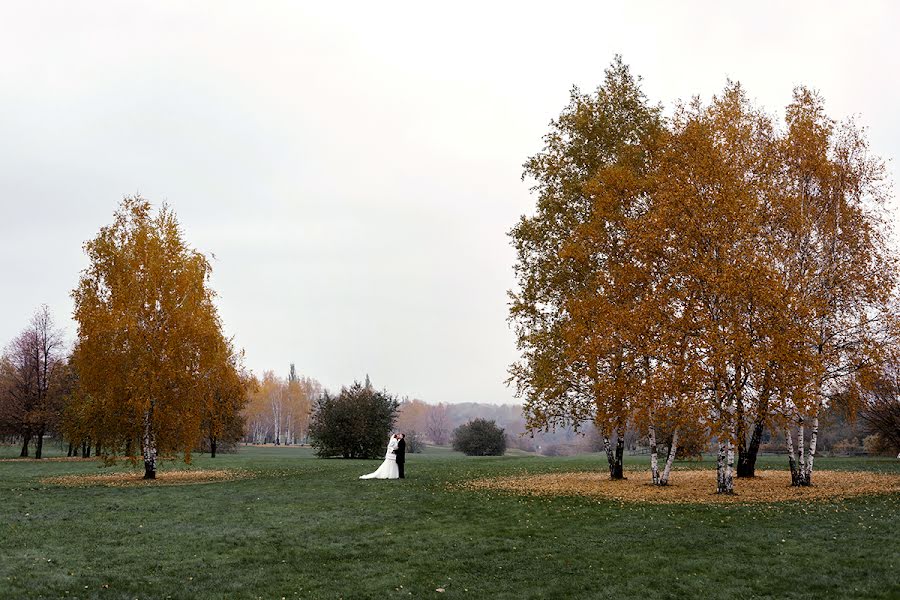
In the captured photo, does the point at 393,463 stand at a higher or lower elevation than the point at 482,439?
higher

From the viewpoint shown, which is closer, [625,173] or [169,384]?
[625,173]

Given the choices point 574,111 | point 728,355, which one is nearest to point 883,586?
point 728,355

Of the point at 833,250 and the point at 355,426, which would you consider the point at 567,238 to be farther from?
the point at 355,426

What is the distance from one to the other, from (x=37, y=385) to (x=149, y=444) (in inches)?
1368

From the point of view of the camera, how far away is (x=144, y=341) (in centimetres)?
3111

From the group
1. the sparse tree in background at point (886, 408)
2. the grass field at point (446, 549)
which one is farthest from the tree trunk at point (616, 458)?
the sparse tree in background at point (886, 408)

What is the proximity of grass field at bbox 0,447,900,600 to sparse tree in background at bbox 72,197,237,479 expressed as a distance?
9438 millimetres

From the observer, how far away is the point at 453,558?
12969 millimetres

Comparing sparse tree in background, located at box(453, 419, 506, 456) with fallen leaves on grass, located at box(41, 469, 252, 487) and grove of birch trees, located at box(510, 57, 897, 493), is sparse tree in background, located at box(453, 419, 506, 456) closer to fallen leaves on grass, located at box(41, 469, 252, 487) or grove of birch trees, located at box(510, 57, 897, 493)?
fallen leaves on grass, located at box(41, 469, 252, 487)

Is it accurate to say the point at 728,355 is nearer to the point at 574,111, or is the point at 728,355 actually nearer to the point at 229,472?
the point at 574,111

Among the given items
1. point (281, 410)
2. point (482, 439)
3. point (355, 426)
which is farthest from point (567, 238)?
point (281, 410)

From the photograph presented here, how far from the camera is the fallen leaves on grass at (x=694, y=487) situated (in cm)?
2159

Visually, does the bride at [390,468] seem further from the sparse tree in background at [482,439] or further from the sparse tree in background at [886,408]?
the sparse tree in background at [482,439]

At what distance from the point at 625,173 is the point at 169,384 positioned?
2322cm
